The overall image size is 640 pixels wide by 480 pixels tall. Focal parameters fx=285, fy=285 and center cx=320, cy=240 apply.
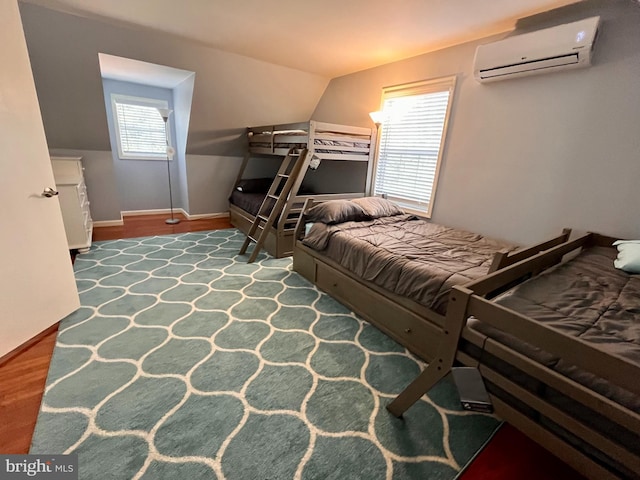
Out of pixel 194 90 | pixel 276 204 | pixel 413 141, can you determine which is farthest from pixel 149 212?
pixel 413 141

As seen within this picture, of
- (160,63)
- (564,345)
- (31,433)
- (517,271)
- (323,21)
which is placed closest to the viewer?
(564,345)

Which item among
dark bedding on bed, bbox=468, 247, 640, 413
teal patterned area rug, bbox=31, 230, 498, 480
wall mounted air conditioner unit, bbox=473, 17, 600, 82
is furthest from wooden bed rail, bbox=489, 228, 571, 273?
wall mounted air conditioner unit, bbox=473, 17, 600, 82

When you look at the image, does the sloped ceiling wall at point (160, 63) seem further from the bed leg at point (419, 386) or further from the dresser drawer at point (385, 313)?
the bed leg at point (419, 386)

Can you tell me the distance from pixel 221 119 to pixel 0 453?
424 centimetres

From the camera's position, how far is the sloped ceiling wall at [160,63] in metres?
2.86

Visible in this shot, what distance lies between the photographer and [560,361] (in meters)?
1.06

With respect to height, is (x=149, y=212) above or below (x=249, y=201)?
below

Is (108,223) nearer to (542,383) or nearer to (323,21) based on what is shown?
(323,21)

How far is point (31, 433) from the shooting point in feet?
4.33

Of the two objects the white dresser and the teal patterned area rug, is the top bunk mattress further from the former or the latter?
the white dresser

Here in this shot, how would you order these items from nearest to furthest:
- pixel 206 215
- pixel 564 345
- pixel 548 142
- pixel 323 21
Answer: pixel 564 345 < pixel 548 142 < pixel 323 21 < pixel 206 215

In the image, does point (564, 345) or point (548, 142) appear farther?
point (548, 142)

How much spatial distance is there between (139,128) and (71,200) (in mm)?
2347

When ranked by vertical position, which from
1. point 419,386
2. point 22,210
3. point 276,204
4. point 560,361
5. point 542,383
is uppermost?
point 22,210
